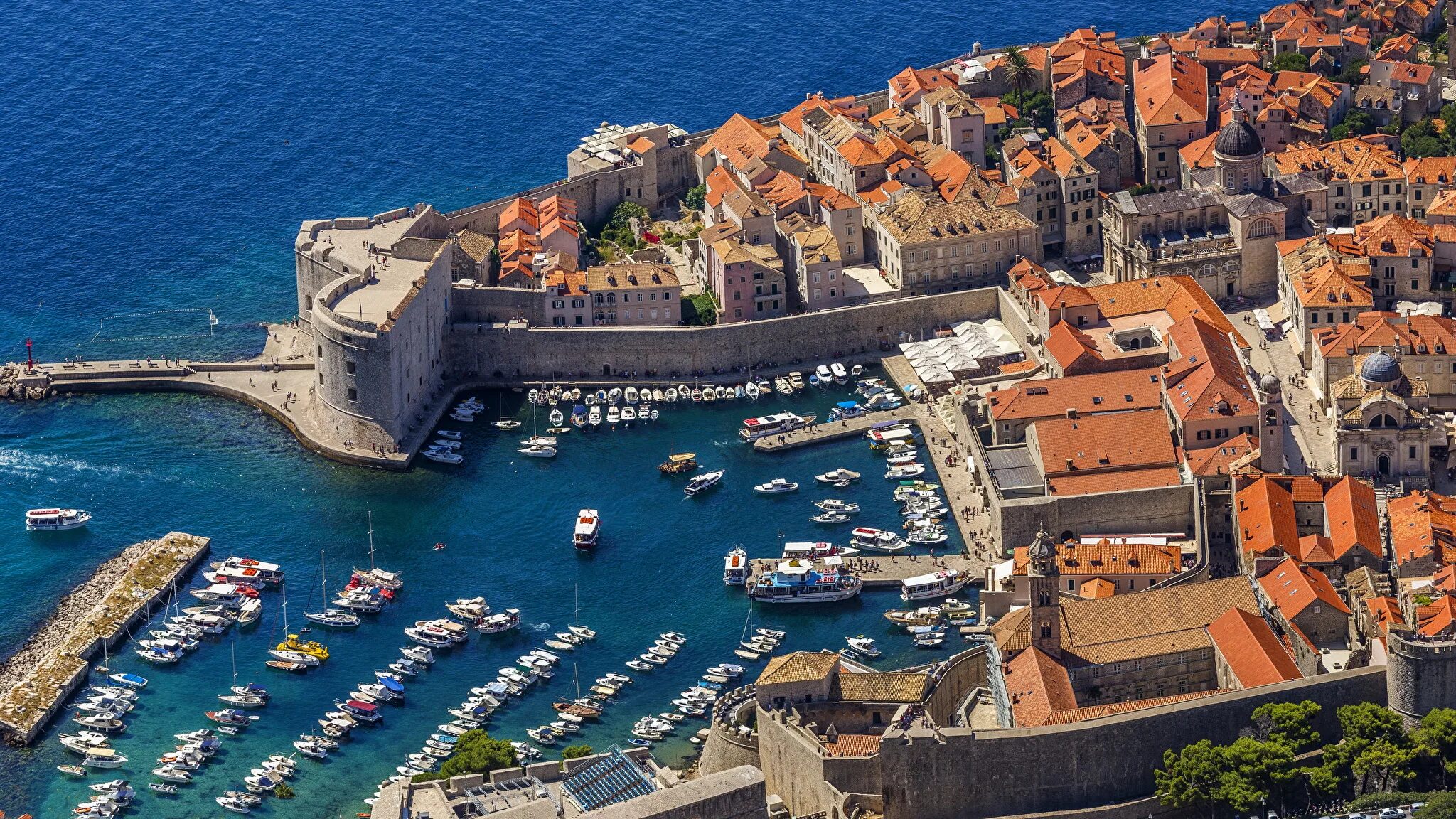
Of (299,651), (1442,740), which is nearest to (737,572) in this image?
(299,651)

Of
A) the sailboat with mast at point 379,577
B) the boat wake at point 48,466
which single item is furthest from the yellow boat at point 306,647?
the boat wake at point 48,466

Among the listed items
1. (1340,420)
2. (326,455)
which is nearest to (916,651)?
(1340,420)

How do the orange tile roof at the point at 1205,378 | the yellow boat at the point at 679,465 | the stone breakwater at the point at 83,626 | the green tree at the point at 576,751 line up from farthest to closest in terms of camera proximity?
the yellow boat at the point at 679,465, the orange tile roof at the point at 1205,378, the stone breakwater at the point at 83,626, the green tree at the point at 576,751

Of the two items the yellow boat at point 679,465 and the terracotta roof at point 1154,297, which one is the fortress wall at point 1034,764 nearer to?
the yellow boat at point 679,465

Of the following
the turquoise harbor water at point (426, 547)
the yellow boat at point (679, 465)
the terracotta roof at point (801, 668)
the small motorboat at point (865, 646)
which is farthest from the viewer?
the yellow boat at point (679, 465)

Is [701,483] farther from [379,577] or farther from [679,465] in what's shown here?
[379,577]

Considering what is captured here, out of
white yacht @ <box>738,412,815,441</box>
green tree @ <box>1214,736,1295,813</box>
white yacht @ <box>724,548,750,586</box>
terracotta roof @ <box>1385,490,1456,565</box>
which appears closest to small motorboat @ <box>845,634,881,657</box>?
white yacht @ <box>724,548,750,586</box>

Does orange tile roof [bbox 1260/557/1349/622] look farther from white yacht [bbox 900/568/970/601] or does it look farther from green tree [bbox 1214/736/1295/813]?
white yacht [bbox 900/568/970/601]
